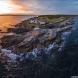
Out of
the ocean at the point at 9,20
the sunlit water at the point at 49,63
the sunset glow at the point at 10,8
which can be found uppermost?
the sunset glow at the point at 10,8

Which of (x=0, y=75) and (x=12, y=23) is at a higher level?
(x=12, y=23)

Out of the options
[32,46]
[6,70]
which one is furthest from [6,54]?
[32,46]

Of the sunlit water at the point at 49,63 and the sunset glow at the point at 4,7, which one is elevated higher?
the sunset glow at the point at 4,7

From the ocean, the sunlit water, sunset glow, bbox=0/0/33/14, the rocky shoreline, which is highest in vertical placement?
sunset glow, bbox=0/0/33/14

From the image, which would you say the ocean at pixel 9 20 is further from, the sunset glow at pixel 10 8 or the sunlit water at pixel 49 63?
the sunlit water at pixel 49 63

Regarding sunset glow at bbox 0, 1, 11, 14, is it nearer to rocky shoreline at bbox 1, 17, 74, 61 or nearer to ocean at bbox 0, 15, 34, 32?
ocean at bbox 0, 15, 34, 32

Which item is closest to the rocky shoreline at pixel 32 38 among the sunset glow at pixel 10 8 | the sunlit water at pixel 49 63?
the sunlit water at pixel 49 63

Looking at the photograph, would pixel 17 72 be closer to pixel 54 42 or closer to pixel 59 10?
pixel 54 42

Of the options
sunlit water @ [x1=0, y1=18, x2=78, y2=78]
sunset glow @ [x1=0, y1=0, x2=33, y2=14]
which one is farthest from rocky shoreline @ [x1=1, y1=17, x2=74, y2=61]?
sunset glow @ [x1=0, y1=0, x2=33, y2=14]
